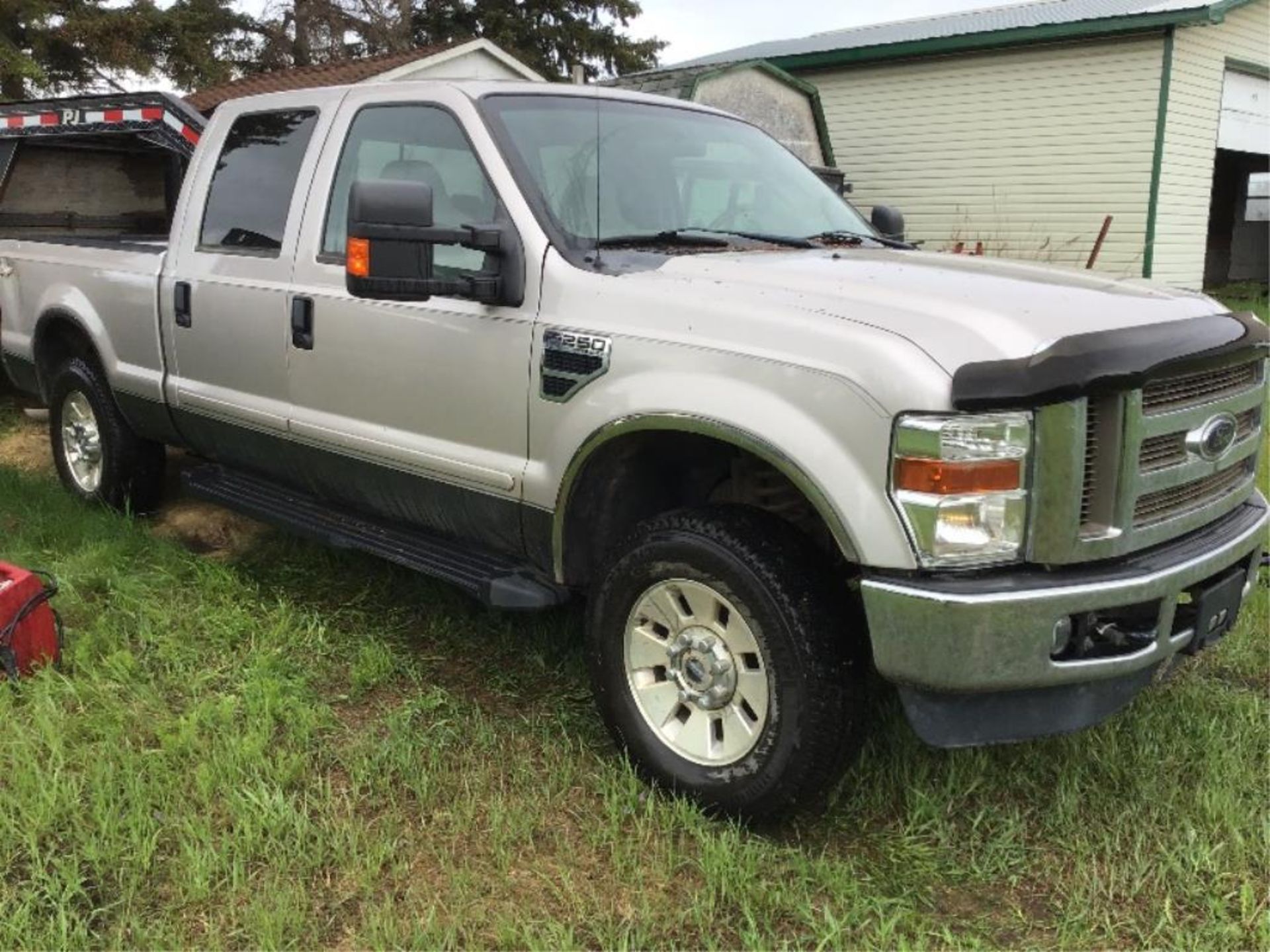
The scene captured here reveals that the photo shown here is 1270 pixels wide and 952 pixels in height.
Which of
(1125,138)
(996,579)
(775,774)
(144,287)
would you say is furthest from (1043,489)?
(1125,138)

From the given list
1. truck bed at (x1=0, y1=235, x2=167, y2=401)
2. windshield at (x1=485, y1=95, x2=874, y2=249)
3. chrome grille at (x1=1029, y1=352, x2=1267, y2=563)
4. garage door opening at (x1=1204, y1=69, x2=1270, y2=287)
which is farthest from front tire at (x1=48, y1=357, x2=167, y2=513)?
garage door opening at (x1=1204, y1=69, x2=1270, y2=287)

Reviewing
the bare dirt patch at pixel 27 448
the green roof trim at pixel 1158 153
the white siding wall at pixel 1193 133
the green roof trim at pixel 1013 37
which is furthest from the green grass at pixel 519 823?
the white siding wall at pixel 1193 133

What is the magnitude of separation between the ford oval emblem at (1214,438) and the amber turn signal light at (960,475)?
1.97 feet

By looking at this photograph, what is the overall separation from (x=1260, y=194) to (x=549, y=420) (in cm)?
2721

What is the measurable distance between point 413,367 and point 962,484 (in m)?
1.82

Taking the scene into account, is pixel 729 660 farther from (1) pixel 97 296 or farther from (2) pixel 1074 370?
(1) pixel 97 296

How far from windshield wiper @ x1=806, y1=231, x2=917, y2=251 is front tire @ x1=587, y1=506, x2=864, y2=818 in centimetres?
132

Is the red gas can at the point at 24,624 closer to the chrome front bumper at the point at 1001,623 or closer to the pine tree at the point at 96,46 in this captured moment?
the chrome front bumper at the point at 1001,623

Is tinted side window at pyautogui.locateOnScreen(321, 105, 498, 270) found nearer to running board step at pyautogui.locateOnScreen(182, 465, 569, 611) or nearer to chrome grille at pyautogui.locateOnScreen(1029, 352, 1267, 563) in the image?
running board step at pyautogui.locateOnScreen(182, 465, 569, 611)

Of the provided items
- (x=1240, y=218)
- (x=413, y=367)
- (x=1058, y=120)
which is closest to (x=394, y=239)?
(x=413, y=367)

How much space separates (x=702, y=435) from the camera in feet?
9.20

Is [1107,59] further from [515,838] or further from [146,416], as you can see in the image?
[515,838]

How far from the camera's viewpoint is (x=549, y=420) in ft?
10.4

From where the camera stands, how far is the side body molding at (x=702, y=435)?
2.56m
